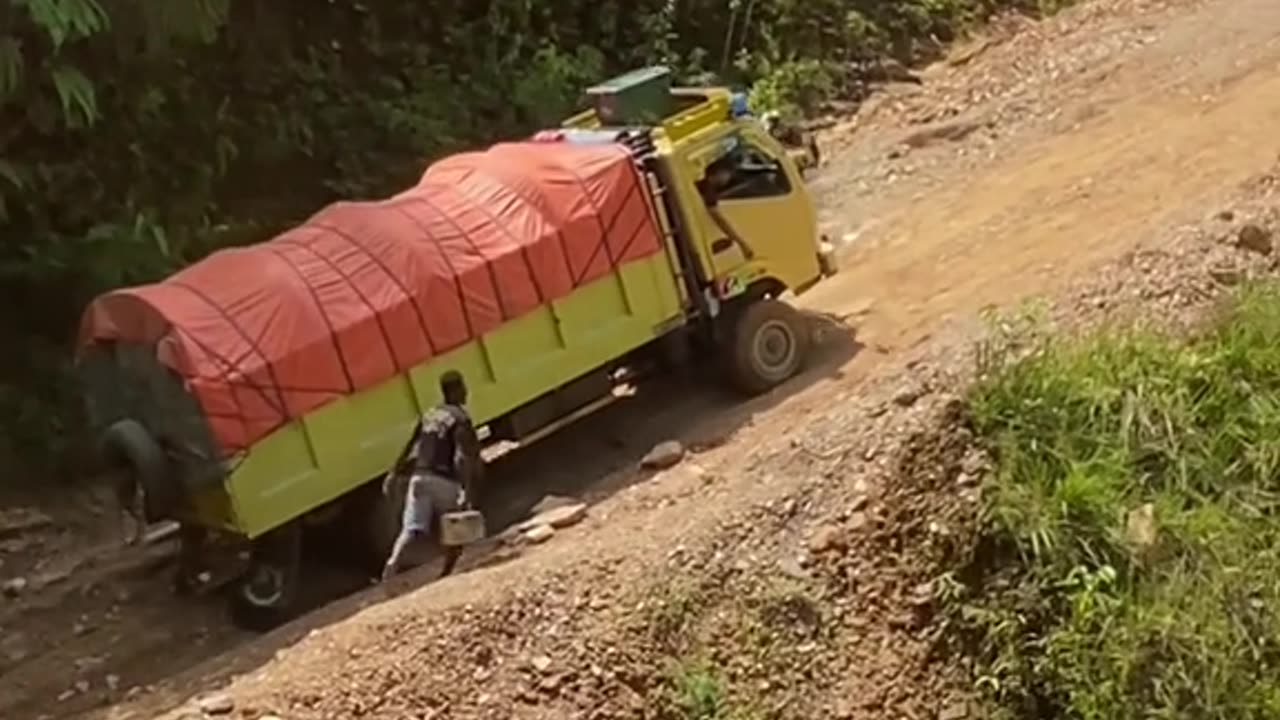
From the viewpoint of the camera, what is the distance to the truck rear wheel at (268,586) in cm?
1302

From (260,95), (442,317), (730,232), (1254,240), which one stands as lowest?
(1254,240)

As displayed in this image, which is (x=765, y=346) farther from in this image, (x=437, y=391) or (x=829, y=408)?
(x=437, y=391)

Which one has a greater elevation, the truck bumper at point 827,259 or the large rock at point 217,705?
the truck bumper at point 827,259

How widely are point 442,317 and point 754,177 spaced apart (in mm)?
2685

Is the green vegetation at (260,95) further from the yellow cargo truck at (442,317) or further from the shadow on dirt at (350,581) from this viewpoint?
the shadow on dirt at (350,581)

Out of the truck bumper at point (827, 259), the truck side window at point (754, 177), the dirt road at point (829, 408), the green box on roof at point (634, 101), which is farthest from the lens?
the truck bumper at point (827, 259)

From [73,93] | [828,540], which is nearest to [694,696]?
[828,540]

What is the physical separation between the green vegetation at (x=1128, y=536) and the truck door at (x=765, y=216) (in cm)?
312

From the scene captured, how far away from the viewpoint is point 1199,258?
43.9ft

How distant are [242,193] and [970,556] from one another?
322 inches

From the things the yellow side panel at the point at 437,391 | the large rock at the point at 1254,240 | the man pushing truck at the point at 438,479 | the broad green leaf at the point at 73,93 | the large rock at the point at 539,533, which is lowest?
the large rock at the point at 539,533

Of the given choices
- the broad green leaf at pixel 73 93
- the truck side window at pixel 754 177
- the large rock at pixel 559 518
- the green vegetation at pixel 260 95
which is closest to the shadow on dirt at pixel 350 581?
the large rock at pixel 559 518

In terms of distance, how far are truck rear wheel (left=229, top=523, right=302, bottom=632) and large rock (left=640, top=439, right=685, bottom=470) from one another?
224 cm

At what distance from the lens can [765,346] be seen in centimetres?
1488
